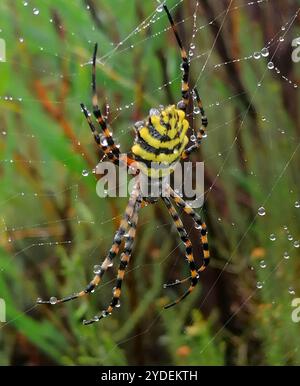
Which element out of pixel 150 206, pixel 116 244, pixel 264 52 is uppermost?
pixel 264 52

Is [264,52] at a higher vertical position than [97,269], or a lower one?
higher

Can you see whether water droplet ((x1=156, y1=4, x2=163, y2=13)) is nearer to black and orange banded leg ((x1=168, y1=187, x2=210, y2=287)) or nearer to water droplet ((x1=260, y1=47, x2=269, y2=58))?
water droplet ((x1=260, y1=47, x2=269, y2=58))

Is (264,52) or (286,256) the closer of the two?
(264,52)

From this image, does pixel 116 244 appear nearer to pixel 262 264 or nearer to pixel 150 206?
Answer: pixel 150 206

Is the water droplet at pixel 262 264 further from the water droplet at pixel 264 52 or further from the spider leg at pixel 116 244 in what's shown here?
the water droplet at pixel 264 52

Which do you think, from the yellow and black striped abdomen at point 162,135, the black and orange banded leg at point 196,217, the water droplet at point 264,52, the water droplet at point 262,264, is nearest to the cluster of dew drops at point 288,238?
the water droplet at point 262,264

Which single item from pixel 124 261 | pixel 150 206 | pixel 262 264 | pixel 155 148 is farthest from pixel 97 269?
pixel 155 148

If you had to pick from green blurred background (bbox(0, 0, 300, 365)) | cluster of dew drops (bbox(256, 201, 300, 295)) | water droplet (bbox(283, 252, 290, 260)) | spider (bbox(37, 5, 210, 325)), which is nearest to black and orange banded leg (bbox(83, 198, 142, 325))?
spider (bbox(37, 5, 210, 325))

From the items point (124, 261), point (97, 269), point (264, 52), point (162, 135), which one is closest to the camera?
point (162, 135)
